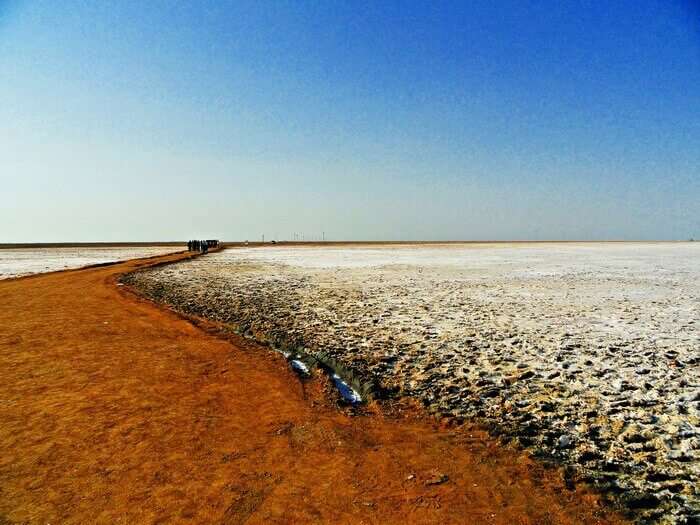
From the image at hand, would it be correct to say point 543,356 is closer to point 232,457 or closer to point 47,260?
point 232,457

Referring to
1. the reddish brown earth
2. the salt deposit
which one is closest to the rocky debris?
the reddish brown earth

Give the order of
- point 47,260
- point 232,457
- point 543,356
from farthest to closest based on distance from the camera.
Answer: point 47,260, point 543,356, point 232,457

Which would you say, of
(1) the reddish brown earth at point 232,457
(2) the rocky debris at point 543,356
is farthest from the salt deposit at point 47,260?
(1) the reddish brown earth at point 232,457

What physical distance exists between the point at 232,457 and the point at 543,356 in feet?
21.6

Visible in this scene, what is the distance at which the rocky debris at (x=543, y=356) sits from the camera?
534 centimetres

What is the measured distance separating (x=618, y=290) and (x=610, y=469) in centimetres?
1575

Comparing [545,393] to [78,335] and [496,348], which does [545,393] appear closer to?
[496,348]

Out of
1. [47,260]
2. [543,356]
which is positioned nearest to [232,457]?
[543,356]

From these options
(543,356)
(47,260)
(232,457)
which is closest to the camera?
(232,457)

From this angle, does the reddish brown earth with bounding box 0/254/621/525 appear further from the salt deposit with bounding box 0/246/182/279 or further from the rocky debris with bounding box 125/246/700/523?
the salt deposit with bounding box 0/246/182/279

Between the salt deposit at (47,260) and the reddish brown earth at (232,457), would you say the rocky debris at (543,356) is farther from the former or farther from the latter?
the salt deposit at (47,260)

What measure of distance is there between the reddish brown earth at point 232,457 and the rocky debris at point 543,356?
0.74m

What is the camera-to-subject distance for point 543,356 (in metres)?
9.11

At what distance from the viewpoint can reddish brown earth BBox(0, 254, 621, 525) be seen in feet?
14.3
